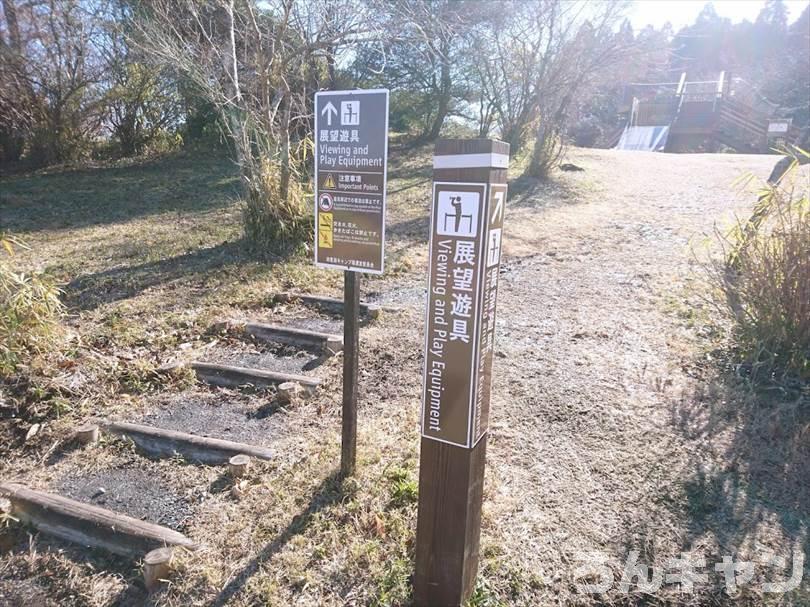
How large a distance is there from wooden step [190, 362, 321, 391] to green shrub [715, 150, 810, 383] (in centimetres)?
286

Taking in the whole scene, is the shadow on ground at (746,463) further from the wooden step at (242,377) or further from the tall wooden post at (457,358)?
the wooden step at (242,377)

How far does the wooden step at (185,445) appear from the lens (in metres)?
2.73

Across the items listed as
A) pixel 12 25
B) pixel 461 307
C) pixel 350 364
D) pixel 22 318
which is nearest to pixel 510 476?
pixel 350 364

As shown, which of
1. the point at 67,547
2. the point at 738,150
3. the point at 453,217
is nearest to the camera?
the point at 453,217

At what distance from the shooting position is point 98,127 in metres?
10.9

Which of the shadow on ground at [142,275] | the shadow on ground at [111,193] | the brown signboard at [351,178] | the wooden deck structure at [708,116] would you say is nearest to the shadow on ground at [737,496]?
the brown signboard at [351,178]

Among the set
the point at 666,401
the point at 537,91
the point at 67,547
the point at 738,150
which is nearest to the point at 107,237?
the point at 67,547

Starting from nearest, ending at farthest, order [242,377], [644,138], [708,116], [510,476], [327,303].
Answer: [510,476] < [242,377] < [327,303] < [708,116] < [644,138]

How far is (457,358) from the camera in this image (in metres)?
1.60

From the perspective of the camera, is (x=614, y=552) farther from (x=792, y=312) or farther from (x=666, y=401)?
(x=792, y=312)

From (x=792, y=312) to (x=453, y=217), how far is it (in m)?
2.76

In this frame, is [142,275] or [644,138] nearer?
[142,275]

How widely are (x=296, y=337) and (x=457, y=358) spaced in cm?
265

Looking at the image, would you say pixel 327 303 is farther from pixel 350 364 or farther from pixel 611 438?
pixel 611 438
